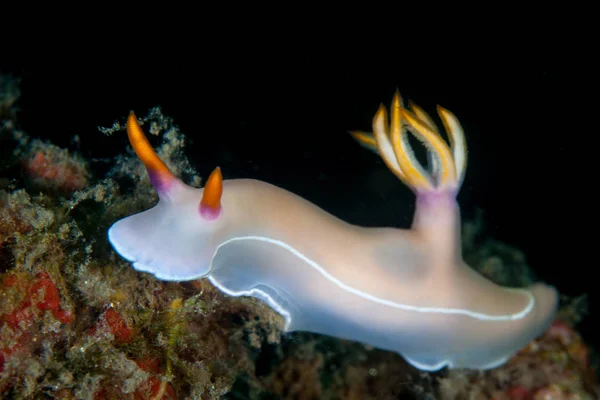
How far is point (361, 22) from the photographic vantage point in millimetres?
3928

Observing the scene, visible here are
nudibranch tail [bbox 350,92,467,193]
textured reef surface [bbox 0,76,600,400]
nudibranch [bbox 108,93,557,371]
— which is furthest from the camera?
nudibranch tail [bbox 350,92,467,193]

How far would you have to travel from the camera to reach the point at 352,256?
9.51 ft

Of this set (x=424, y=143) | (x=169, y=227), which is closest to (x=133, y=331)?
(x=169, y=227)

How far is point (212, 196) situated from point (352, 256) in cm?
104

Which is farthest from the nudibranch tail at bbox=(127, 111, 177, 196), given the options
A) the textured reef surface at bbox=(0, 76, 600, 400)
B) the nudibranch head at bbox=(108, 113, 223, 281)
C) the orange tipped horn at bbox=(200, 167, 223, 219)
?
the textured reef surface at bbox=(0, 76, 600, 400)

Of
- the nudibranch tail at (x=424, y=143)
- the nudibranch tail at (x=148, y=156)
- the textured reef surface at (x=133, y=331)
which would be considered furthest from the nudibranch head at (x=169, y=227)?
the nudibranch tail at (x=424, y=143)

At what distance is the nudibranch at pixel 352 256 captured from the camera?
2.42 metres

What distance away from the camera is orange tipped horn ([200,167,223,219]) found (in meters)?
2.27

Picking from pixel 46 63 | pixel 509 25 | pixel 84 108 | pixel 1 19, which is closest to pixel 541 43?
pixel 509 25

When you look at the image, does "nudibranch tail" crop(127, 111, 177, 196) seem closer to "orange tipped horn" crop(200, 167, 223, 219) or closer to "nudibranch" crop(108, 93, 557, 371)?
"nudibranch" crop(108, 93, 557, 371)

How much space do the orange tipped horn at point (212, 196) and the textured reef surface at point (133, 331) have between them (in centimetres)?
58

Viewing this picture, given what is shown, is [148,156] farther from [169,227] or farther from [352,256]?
[352,256]

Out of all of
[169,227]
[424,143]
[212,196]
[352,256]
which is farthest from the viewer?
[424,143]

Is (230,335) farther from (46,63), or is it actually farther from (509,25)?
(509,25)
